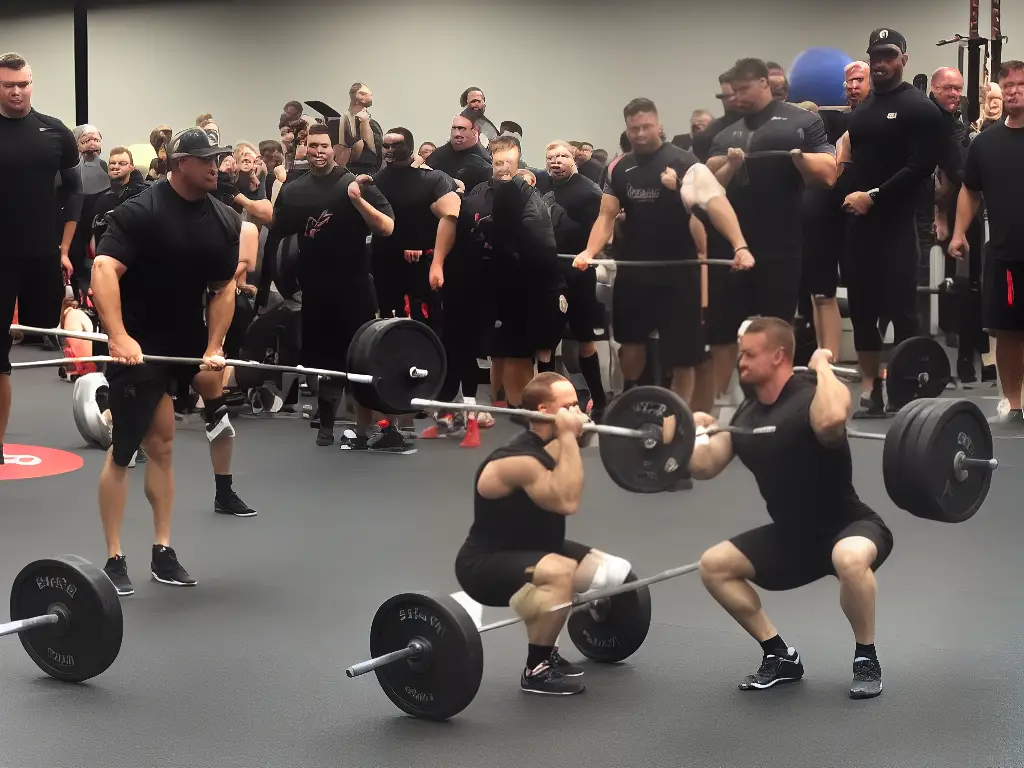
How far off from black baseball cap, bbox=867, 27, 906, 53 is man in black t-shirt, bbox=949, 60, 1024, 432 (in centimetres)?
46

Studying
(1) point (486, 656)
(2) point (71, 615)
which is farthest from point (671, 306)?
(2) point (71, 615)

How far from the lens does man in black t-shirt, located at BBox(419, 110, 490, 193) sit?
7.30 m

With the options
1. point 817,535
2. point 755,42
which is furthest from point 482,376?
point 817,535

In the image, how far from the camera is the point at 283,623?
13.0ft

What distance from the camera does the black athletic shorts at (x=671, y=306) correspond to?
19.0ft

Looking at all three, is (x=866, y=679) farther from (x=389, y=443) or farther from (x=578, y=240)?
(x=578, y=240)

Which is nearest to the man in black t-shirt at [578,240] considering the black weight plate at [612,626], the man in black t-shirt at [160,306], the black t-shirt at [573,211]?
the black t-shirt at [573,211]

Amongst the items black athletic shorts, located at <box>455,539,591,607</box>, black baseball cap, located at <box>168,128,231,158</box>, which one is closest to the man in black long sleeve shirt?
black baseball cap, located at <box>168,128,231,158</box>

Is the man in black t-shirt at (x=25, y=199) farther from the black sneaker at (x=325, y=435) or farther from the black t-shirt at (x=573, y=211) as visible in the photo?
the black t-shirt at (x=573, y=211)

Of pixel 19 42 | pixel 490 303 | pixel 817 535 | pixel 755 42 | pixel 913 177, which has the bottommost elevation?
pixel 817 535

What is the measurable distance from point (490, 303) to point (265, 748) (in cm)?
402

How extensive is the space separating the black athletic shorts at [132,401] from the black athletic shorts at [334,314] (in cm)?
232

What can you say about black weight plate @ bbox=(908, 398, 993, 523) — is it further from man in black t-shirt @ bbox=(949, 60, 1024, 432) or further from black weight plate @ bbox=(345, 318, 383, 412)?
man in black t-shirt @ bbox=(949, 60, 1024, 432)

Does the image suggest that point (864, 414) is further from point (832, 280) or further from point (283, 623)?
point (283, 623)
